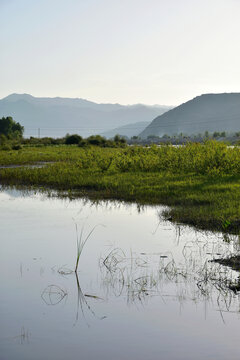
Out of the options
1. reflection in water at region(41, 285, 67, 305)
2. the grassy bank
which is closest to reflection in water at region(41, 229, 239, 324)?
reflection in water at region(41, 285, 67, 305)

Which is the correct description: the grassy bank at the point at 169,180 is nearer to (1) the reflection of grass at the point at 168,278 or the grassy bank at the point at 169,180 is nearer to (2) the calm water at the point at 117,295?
(2) the calm water at the point at 117,295

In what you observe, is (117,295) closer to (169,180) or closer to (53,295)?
(53,295)

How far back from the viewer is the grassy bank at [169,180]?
42.9 feet

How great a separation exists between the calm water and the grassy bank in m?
1.46

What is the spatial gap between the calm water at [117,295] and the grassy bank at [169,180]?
4.79 feet

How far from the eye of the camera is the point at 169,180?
19.3 meters

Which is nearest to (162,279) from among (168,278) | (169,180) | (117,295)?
(168,278)

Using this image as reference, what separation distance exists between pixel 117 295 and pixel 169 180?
1249 cm

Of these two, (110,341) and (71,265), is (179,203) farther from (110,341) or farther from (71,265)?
(110,341)

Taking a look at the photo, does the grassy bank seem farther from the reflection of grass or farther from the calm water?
the reflection of grass

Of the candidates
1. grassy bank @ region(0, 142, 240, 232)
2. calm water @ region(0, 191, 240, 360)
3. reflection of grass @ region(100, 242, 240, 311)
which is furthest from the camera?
grassy bank @ region(0, 142, 240, 232)

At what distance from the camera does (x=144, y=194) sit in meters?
16.7

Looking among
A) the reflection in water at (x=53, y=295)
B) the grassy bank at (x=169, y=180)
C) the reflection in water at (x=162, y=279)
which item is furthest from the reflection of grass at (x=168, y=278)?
the grassy bank at (x=169, y=180)

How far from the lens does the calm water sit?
5.45m
